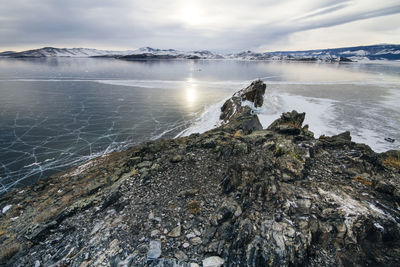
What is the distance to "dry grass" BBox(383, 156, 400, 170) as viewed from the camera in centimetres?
797

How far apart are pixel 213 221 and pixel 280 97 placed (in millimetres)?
33365

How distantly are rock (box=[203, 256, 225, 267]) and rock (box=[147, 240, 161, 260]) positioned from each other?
1210 mm

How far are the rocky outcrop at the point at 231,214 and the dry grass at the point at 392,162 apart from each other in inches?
1.3

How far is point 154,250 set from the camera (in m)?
4.91

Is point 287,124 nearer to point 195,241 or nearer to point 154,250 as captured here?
point 195,241

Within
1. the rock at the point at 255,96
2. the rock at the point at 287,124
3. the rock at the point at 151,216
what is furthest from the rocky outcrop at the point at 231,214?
the rock at the point at 255,96

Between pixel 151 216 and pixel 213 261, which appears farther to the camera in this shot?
pixel 151 216

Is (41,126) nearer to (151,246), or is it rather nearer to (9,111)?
(9,111)

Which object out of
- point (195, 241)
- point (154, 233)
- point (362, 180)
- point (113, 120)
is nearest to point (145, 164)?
point (154, 233)

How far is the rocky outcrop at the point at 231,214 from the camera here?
15.5 ft

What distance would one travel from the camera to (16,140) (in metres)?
17.2

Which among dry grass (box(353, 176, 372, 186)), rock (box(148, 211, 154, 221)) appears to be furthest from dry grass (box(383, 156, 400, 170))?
rock (box(148, 211, 154, 221))

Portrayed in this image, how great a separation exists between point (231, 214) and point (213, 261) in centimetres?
144

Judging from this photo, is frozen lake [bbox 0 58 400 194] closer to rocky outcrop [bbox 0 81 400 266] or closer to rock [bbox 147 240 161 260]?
rocky outcrop [bbox 0 81 400 266]
